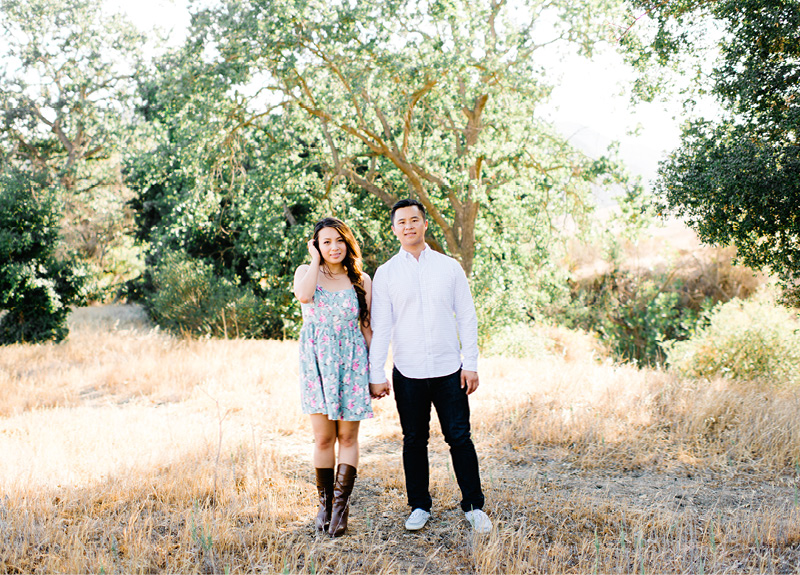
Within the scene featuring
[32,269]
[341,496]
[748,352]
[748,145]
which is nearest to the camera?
[341,496]

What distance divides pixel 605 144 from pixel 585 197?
1.25 m

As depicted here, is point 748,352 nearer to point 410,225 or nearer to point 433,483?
point 433,483

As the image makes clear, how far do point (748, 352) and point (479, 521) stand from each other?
7971 millimetres

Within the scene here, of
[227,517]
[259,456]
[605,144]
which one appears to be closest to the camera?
[227,517]

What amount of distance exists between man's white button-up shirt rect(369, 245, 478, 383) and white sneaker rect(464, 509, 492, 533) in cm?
96

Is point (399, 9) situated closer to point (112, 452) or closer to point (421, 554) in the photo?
point (112, 452)

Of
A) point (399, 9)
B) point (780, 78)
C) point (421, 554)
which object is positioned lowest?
point (421, 554)

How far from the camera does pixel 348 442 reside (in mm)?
3676

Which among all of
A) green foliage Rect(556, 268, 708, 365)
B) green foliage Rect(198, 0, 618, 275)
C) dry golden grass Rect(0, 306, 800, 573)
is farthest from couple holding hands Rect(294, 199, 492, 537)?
green foliage Rect(556, 268, 708, 365)

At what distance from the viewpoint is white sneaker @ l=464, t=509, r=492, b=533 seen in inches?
140

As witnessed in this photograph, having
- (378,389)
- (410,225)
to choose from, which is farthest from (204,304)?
(410,225)

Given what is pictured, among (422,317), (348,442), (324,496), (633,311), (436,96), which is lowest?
(633,311)

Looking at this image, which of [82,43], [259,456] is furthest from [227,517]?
[82,43]

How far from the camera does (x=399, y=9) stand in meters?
9.76
